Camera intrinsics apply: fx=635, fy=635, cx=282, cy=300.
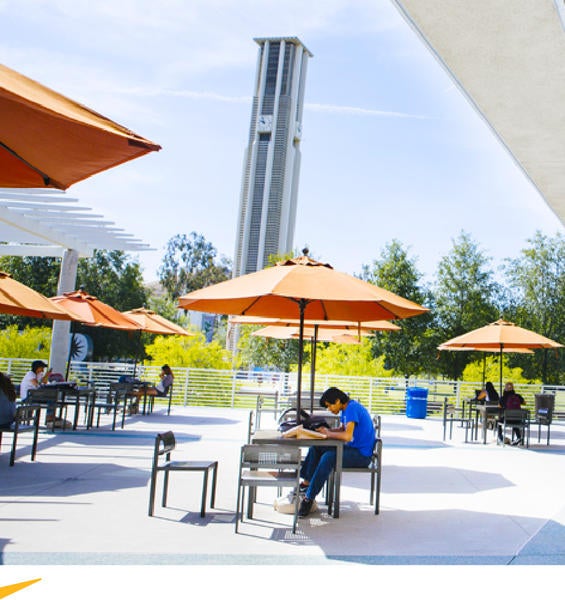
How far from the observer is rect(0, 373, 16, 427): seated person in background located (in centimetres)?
714

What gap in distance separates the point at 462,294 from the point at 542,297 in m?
3.86

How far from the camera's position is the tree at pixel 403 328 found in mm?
29953

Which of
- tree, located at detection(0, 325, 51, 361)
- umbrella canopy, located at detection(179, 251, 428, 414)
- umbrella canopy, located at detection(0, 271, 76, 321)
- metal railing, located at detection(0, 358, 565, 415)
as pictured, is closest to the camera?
umbrella canopy, located at detection(179, 251, 428, 414)

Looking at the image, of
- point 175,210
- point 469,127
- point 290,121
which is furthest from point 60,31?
point 290,121

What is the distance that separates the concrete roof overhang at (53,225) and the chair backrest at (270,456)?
Answer: 31.2 ft

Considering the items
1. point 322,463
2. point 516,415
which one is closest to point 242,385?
point 516,415

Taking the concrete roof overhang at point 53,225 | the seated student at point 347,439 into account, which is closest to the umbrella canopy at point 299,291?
the seated student at point 347,439

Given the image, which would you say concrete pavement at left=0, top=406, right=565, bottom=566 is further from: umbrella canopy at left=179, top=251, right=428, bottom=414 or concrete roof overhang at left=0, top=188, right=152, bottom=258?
concrete roof overhang at left=0, top=188, right=152, bottom=258

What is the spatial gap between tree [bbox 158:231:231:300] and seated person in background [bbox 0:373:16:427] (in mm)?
48453

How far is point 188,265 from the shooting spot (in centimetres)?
5694

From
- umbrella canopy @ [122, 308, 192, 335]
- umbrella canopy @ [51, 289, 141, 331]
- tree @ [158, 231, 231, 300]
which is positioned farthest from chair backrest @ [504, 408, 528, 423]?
tree @ [158, 231, 231, 300]

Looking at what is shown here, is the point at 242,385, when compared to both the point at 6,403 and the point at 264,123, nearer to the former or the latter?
the point at 6,403

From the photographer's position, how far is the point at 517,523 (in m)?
5.55
